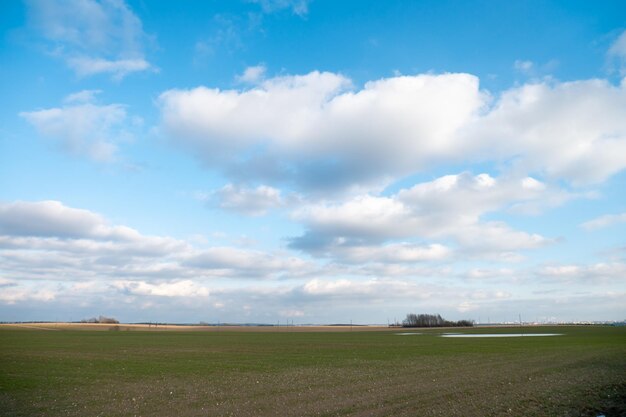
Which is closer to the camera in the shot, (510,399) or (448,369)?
(510,399)

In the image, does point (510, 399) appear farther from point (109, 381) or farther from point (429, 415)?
point (109, 381)

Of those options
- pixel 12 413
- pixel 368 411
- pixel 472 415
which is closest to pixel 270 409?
pixel 368 411

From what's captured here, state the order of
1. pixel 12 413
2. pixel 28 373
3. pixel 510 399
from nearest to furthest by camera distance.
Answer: pixel 12 413 < pixel 510 399 < pixel 28 373

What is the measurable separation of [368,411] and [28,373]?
80.0 feet

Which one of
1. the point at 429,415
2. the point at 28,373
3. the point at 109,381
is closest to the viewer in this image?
the point at 429,415

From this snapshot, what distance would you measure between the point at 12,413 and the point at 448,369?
2405 centimetres

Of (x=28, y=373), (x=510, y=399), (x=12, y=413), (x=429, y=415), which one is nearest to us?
(x=429, y=415)

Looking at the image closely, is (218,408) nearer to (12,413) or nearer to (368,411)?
(368,411)

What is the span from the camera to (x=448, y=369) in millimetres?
31250

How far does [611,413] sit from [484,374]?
10.6m

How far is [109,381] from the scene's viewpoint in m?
27.7

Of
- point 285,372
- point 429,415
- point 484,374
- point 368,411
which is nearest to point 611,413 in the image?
point 429,415

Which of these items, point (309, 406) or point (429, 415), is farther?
point (309, 406)

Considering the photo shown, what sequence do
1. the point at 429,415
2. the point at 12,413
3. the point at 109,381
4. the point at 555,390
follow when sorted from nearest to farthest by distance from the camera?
the point at 429,415 → the point at 12,413 → the point at 555,390 → the point at 109,381
